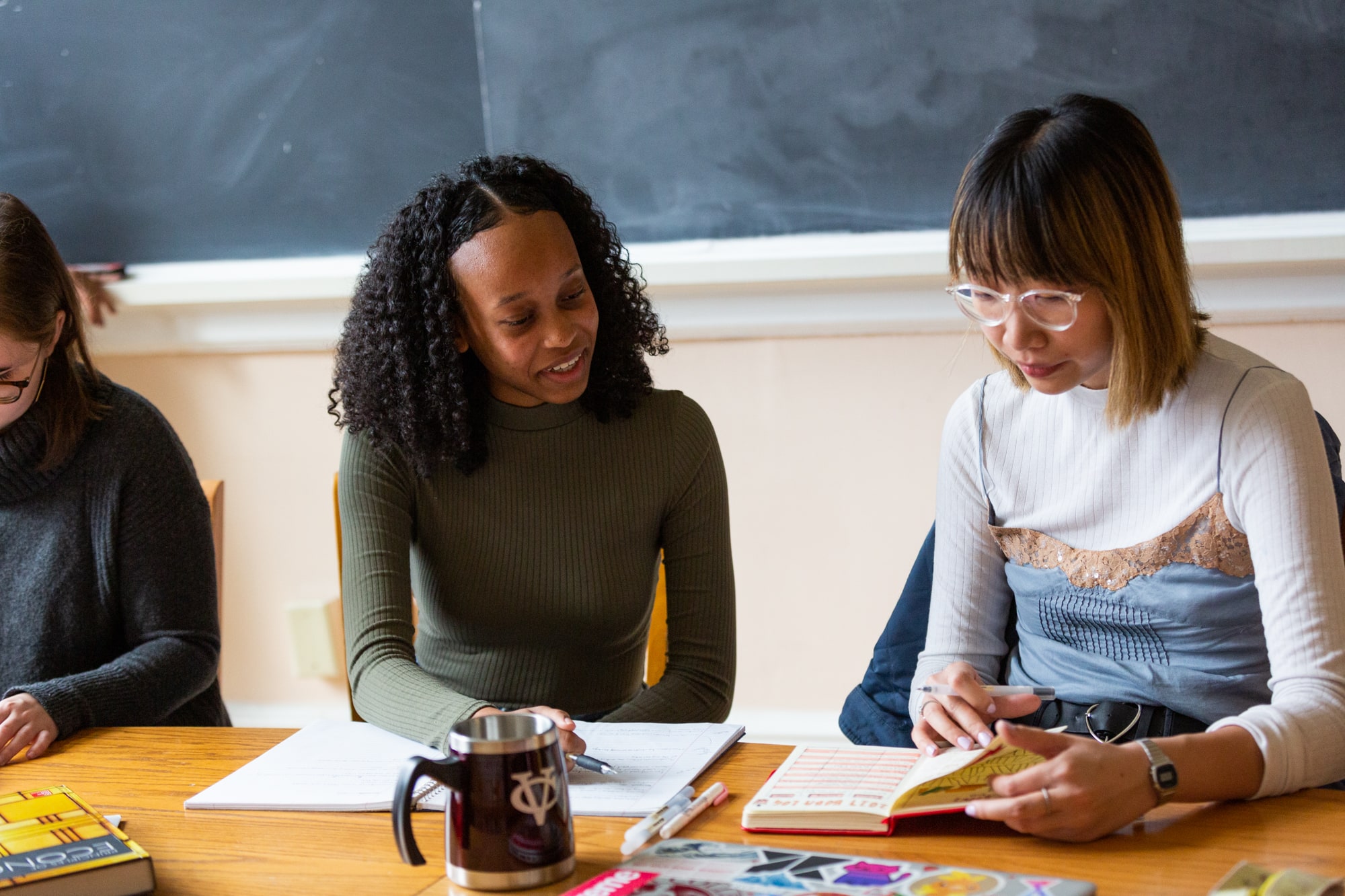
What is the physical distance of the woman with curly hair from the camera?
1.51 meters

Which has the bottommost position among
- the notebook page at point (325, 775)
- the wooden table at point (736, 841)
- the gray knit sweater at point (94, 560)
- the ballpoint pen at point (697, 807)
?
the wooden table at point (736, 841)

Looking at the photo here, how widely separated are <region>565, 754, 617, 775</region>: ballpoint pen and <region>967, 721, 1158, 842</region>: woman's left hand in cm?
34

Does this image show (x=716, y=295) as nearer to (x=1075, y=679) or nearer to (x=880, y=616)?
(x=880, y=616)

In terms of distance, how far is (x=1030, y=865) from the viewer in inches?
36.0

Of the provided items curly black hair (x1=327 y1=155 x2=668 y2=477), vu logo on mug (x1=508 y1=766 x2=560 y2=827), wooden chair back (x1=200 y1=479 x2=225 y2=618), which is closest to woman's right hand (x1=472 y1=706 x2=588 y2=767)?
vu logo on mug (x1=508 y1=766 x2=560 y2=827)

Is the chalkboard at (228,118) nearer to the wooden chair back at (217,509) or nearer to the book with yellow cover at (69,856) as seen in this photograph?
the wooden chair back at (217,509)

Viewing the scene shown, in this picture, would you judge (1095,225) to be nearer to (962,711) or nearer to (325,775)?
(962,711)

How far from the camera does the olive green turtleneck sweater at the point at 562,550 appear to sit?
1558 mm

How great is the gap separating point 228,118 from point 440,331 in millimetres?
1505

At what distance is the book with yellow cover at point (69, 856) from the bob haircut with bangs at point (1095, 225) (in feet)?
3.00

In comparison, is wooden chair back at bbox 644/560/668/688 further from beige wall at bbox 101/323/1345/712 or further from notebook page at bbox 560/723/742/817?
beige wall at bbox 101/323/1345/712

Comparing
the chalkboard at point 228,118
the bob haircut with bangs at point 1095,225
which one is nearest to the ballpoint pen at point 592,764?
the bob haircut with bangs at point 1095,225

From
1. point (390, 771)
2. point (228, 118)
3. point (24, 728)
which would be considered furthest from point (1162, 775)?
point (228, 118)

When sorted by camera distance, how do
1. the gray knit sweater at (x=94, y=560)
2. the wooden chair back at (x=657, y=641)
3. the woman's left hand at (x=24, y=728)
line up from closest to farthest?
the woman's left hand at (x=24, y=728), the gray knit sweater at (x=94, y=560), the wooden chair back at (x=657, y=641)
